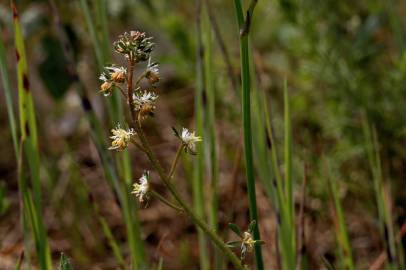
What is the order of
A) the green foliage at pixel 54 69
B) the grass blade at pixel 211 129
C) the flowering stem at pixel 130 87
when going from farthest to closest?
the green foliage at pixel 54 69 → the grass blade at pixel 211 129 → the flowering stem at pixel 130 87

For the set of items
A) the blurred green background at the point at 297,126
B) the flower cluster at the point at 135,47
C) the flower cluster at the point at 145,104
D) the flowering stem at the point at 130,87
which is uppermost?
the flower cluster at the point at 135,47

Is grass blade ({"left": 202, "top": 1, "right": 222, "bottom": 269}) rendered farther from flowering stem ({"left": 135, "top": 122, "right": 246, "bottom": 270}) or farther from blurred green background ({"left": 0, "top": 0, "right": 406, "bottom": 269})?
flowering stem ({"left": 135, "top": 122, "right": 246, "bottom": 270})

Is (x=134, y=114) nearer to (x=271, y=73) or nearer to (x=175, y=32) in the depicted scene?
(x=175, y=32)

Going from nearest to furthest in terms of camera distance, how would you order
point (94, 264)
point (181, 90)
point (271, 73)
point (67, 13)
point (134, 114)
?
point (134, 114), point (94, 264), point (67, 13), point (271, 73), point (181, 90)

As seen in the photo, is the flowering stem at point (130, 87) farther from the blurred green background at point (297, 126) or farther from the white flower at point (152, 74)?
the blurred green background at point (297, 126)

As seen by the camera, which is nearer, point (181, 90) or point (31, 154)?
point (31, 154)

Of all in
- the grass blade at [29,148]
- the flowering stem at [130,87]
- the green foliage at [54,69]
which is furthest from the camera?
the green foliage at [54,69]

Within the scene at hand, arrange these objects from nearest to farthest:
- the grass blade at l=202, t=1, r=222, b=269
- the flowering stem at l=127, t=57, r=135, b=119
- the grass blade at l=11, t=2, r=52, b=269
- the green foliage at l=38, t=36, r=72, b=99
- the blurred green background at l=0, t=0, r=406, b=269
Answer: the flowering stem at l=127, t=57, r=135, b=119, the grass blade at l=11, t=2, r=52, b=269, the grass blade at l=202, t=1, r=222, b=269, the blurred green background at l=0, t=0, r=406, b=269, the green foliage at l=38, t=36, r=72, b=99

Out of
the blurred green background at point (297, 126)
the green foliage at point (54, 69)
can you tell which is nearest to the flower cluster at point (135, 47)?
the blurred green background at point (297, 126)

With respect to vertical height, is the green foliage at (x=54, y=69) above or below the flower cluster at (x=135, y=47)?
below

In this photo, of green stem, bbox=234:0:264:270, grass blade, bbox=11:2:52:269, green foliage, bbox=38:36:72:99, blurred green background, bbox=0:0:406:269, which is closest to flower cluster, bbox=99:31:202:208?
green stem, bbox=234:0:264:270

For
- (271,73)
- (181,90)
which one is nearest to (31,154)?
(271,73)
